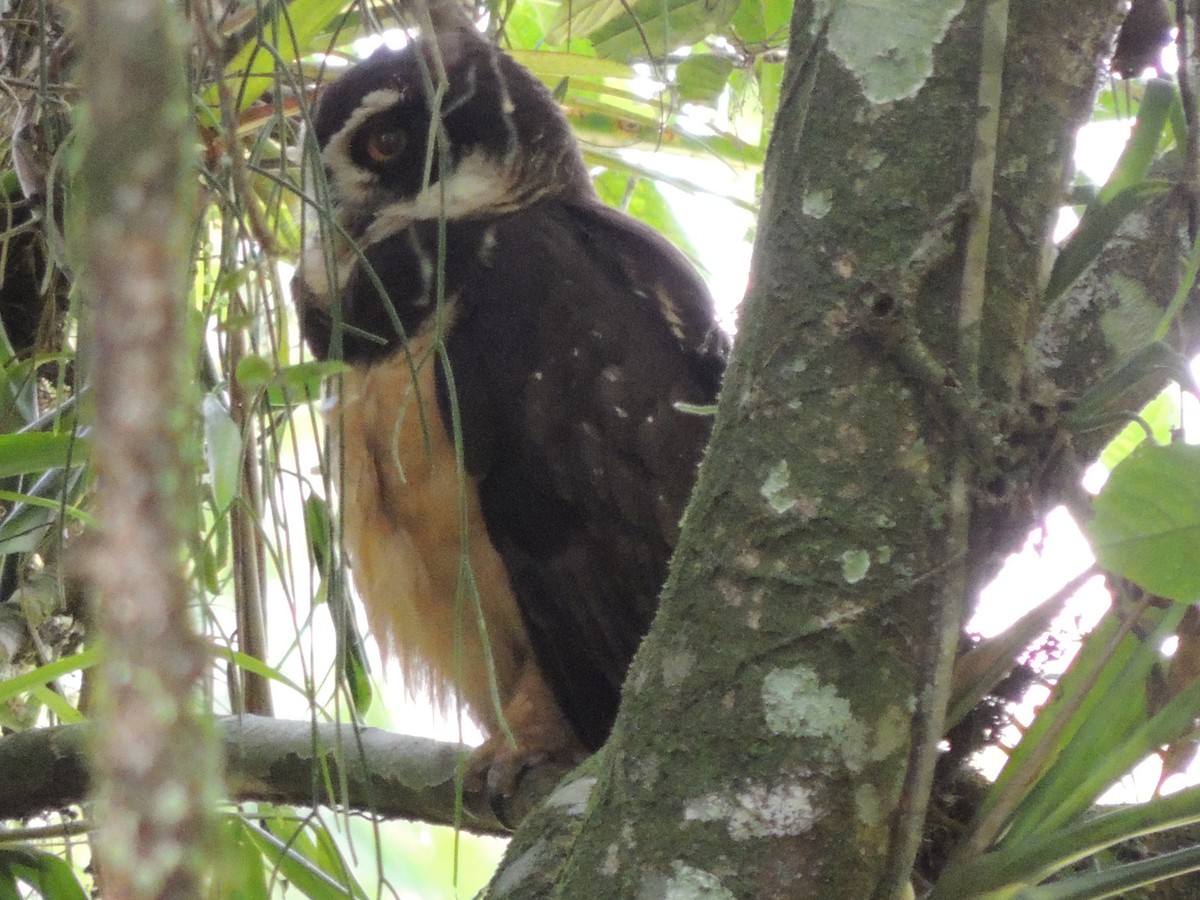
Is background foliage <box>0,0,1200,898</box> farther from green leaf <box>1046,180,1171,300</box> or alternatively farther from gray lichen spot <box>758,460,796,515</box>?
gray lichen spot <box>758,460,796,515</box>

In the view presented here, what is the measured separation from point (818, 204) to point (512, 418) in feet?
3.04

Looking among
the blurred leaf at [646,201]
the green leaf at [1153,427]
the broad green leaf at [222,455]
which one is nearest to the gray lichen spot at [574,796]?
the broad green leaf at [222,455]

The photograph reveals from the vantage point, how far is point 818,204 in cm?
94

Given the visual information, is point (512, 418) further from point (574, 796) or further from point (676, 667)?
point (676, 667)

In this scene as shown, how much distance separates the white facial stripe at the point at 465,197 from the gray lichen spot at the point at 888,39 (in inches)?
44.3

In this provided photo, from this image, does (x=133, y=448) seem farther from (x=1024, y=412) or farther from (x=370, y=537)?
(x=370, y=537)

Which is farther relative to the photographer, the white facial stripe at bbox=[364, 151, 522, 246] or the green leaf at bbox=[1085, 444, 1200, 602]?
the white facial stripe at bbox=[364, 151, 522, 246]

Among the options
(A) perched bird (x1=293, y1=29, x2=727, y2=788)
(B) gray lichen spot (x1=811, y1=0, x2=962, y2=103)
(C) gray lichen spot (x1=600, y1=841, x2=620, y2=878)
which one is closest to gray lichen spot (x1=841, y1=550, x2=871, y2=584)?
(C) gray lichen spot (x1=600, y1=841, x2=620, y2=878)

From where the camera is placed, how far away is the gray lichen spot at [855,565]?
2.81 feet

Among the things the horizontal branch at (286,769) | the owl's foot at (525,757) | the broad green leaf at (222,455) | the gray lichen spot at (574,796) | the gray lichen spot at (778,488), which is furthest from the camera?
the owl's foot at (525,757)

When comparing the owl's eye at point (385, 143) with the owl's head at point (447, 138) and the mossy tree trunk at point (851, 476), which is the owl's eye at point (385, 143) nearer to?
the owl's head at point (447, 138)

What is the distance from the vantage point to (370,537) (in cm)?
192

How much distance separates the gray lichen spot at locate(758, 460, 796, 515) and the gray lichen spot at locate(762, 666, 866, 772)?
0.12 m

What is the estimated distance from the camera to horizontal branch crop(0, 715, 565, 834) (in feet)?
5.29
